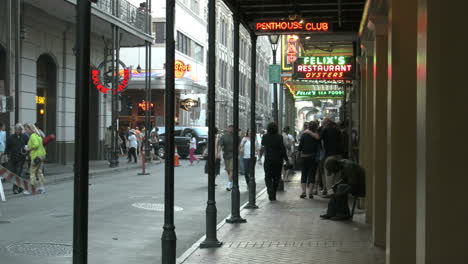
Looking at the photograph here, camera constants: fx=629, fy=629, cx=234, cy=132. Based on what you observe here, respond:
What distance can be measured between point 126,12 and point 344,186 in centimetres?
2182

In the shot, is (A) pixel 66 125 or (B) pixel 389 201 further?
(A) pixel 66 125

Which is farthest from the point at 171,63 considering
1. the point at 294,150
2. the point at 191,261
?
the point at 294,150

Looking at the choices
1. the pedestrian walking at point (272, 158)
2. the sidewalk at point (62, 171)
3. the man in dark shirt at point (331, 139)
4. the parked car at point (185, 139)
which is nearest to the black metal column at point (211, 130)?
the pedestrian walking at point (272, 158)

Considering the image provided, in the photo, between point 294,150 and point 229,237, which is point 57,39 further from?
point 229,237

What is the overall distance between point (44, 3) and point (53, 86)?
497 centimetres

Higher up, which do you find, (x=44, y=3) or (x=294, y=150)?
(x=44, y=3)

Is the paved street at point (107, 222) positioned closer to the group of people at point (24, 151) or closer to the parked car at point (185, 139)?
the group of people at point (24, 151)

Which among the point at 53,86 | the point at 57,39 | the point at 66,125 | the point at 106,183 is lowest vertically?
the point at 106,183

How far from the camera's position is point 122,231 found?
1053cm

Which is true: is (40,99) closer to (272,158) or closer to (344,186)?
(272,158)

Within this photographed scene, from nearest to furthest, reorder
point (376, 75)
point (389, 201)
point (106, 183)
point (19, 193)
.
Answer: point (389, 201)
point (376, 75)
point (19, 193)
point (106, 183)

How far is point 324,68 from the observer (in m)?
15.6

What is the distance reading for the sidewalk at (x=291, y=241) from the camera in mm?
7945

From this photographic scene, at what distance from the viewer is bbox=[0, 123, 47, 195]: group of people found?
17031 millimetres
